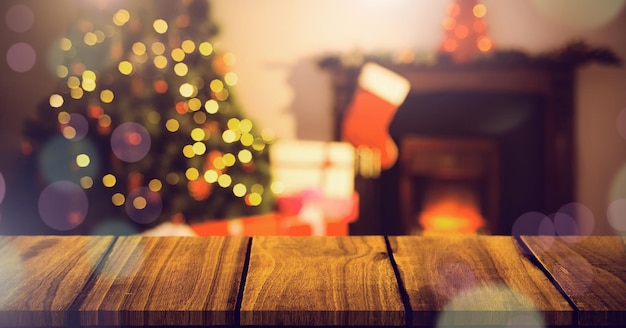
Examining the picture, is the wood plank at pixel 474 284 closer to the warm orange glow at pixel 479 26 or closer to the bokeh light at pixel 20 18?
the warm orange glow at pixel 479 26

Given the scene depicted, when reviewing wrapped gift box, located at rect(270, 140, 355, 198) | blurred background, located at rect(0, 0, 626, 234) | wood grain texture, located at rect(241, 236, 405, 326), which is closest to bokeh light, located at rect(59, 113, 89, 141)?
blurred background, located at rect(0, 0, 626, 234)

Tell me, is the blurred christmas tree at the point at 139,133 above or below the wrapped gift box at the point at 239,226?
above

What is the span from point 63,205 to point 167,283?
3.94m

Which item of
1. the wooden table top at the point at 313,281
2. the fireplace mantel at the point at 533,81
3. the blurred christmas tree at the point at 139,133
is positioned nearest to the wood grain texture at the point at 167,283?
the wooden table top at the point at 313,281

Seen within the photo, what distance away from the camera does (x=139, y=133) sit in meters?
4.47

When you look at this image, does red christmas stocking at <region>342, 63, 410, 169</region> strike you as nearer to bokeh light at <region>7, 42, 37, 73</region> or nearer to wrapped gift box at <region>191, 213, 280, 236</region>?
wrapped gift box at <region>191, 213, 280, 236</region>

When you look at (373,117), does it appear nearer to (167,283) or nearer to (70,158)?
(70,158)

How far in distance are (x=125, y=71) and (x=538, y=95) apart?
2643 mm

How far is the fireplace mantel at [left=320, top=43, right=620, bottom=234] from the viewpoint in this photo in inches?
185

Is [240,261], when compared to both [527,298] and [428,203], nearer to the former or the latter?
[527,298]

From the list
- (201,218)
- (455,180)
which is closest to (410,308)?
(201,218)

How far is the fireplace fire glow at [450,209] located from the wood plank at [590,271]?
12.9 ft

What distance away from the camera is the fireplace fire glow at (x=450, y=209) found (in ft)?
16.1

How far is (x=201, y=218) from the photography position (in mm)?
4504
